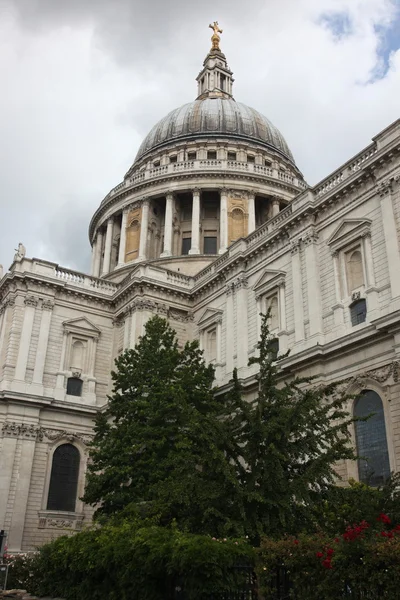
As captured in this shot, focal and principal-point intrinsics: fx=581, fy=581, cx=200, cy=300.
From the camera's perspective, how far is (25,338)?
112 feet

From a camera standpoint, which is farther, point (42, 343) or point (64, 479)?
point (42, 343)

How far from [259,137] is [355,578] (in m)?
53.5

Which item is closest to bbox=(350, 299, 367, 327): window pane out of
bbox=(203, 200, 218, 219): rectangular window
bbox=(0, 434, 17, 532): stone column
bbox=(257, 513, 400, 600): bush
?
bbox=(257, 513, 400, 600): bush

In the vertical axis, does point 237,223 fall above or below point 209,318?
above

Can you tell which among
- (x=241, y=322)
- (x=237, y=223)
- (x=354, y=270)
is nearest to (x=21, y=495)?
(x=241, y=322)

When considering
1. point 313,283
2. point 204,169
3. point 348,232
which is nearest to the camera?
point 348,232

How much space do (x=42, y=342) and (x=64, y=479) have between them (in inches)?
318

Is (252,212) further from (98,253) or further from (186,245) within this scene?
(98,253)

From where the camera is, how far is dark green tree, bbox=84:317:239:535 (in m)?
15.0

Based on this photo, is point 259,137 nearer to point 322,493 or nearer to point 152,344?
point 152,344

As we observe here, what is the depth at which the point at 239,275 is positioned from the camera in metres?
32.9

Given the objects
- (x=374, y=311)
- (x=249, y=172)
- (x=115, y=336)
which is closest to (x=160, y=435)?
(x=374, y=311)

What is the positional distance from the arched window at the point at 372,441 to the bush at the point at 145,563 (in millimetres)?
10164

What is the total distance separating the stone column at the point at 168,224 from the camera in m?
47.2
